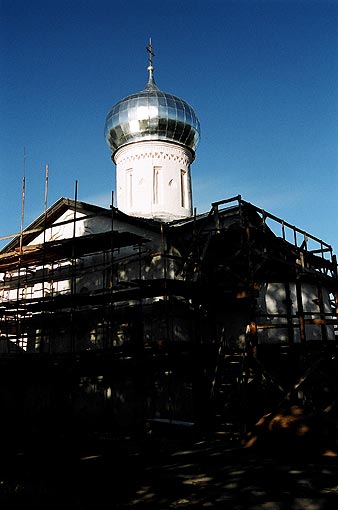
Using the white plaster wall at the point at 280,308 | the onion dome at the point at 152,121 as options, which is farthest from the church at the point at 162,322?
the onion dome at the point at 152,121

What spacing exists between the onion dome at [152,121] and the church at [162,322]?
5938 mm

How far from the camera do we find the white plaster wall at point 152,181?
21438 mm

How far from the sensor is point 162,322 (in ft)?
48.1

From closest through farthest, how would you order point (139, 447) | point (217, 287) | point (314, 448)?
point (314, 448), point (139, 447), point (217, 287)

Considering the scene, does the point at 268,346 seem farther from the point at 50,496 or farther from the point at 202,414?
the point at 50,496

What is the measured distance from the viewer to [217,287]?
1330 centimetres

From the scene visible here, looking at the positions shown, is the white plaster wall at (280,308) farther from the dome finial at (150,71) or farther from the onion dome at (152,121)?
the dome finial at (150,71)

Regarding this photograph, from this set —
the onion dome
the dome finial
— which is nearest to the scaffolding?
the onion dome

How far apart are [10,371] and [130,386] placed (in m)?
3.51

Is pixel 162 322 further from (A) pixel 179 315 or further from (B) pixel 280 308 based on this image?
(B) pixel 280 308

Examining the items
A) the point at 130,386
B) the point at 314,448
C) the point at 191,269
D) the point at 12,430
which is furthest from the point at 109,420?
the point at 314,448

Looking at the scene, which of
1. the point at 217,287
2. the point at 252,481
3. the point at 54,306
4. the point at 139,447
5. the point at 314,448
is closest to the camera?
the point at 252,481

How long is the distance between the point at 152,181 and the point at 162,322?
8.63 m

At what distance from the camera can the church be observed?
40.4 feet
